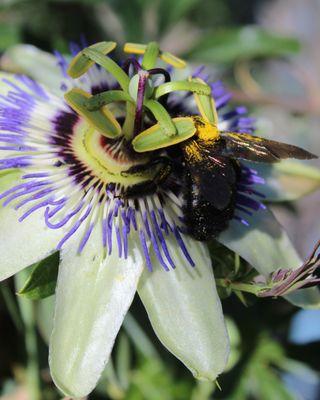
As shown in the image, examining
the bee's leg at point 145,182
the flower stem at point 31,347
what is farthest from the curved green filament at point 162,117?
the flower stem at point 31,347

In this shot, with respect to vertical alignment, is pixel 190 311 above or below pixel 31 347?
above

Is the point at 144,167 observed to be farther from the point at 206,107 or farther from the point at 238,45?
the point at 238,45

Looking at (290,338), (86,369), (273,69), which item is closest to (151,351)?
(290,338)

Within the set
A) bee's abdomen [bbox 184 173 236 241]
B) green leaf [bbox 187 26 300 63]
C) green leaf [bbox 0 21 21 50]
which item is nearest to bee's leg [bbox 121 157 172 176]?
bee's abdomen [bbox 184 173 236 241]

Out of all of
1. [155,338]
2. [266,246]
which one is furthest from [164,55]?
[155,338]

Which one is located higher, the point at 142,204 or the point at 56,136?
the point at 56,136

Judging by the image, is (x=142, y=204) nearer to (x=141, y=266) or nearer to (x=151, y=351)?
(x=141, y=266)

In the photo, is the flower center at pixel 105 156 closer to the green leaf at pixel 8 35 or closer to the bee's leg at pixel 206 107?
the bee's leg at pixel 206 107
